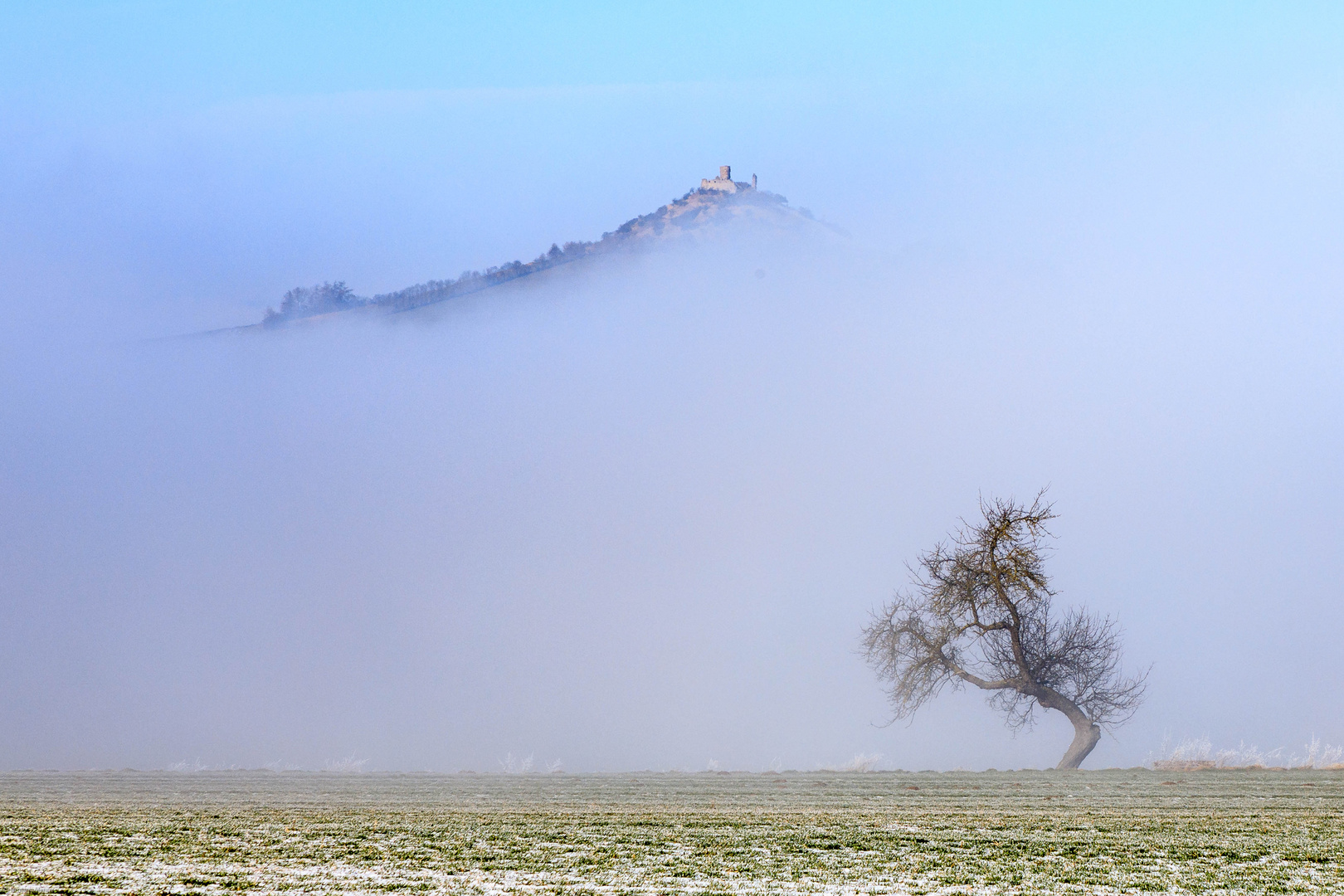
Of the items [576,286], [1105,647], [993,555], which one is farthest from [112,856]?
[576,286]

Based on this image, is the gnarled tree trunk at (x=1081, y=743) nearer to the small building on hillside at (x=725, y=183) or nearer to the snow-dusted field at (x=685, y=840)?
the snow-dusted field at (x=685, y=840)

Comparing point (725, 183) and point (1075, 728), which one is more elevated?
point (725, 183)

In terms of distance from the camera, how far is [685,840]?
7969mm

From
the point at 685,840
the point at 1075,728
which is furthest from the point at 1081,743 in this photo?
the point at 685,840

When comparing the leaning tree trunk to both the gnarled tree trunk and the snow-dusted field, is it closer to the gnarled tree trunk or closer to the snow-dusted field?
the gnarled tree trunk

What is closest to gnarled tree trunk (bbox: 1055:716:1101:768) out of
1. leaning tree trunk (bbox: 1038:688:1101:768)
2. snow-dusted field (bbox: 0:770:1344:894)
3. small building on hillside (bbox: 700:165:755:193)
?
leaning tree trunk (bbox: 1038:688:1101:768)

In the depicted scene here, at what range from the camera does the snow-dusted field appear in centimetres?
648

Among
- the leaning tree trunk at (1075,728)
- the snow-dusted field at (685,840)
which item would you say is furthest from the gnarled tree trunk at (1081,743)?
the snow-dusted field at (685,840)

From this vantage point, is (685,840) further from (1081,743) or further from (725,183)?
(725,183)

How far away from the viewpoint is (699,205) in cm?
8119

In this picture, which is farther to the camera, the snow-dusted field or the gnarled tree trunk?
the gnarled tree trunk

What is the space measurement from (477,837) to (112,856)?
2.29m

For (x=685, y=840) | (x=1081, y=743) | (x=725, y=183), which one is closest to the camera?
(x=685, y=840)

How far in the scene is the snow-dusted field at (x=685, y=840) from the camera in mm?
6477
